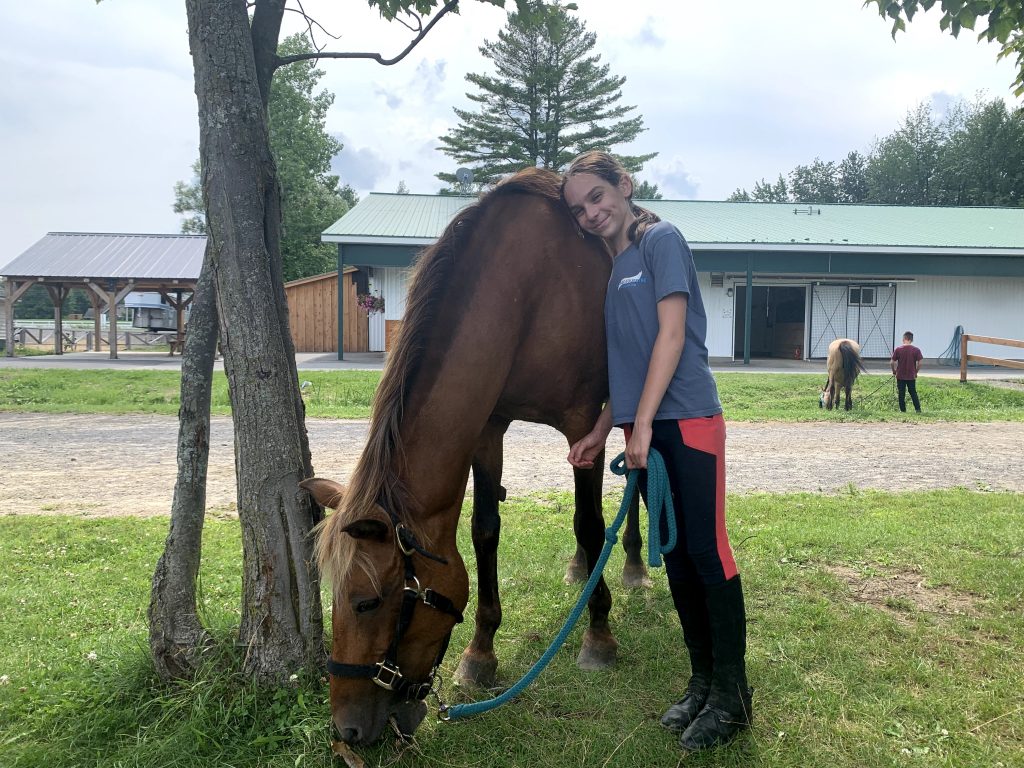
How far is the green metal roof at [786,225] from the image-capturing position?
18984mm

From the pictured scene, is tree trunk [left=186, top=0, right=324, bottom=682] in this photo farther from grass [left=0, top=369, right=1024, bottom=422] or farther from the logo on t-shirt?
grass [left=0, top=369, right=1024, bottom=422]

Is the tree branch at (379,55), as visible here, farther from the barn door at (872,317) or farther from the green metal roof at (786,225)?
the barn door at (872,317)

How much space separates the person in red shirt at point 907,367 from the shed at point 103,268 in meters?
17.1

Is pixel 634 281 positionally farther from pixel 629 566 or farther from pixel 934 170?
pixel 934 170

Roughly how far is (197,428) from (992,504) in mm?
5655

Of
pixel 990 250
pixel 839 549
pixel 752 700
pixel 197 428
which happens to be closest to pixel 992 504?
pixel 839 549

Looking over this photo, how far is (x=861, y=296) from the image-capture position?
813 inches

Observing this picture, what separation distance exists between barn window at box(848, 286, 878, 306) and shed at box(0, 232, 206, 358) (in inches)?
747

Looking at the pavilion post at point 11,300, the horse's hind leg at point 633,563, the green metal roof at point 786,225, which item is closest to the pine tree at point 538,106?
the green metal roof at point 786,225

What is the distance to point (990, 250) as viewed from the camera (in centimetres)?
1916

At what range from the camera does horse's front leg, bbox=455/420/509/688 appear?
2.85 meters

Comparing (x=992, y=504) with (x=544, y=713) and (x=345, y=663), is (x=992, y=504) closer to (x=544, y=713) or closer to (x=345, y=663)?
(x=544, y=713)

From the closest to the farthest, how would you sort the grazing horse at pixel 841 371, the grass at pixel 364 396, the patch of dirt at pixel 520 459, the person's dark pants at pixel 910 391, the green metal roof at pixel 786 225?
the patch of dirt at pixel 520 459 → the grass at pixel 364 396 → the grazing horse at pixel 841 371 → the person's dark pants at pixel 910 391 → the green metal roof at pixel 786 225

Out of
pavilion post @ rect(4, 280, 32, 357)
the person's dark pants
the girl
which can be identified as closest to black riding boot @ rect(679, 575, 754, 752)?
the girl
